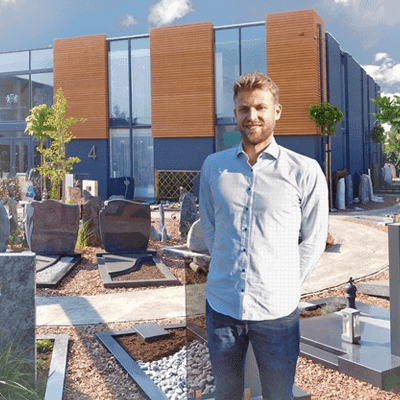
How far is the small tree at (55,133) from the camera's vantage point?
14578mm

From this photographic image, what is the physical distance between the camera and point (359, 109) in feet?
80.0

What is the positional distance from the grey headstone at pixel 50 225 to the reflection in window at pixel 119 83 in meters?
12.4

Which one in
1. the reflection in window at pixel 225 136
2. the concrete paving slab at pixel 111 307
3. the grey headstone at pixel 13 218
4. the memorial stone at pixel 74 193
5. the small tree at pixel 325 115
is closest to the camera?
the concrete paving slab at pixel 111 307

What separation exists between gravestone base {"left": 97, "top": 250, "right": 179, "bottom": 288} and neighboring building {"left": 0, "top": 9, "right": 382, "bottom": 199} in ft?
28.9

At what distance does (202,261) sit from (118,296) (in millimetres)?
3946

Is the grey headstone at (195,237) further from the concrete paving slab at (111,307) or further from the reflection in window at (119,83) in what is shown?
the reflection in window at (119,83)

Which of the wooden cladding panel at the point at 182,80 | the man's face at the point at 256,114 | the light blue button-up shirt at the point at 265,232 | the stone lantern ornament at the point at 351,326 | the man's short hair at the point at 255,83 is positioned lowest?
the stone lantern ornament at the point at 351,326

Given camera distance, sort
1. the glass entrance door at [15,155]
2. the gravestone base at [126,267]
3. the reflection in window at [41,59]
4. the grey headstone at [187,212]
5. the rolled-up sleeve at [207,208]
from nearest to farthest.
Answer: the rolled-up sleeve at [207,208], the gravestone base at [126,267], the grey headstone at [187,212], the reflection in window at [41,59], the glass entrance door at [15,155]

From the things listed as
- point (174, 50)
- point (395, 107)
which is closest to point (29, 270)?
point (395, 107)

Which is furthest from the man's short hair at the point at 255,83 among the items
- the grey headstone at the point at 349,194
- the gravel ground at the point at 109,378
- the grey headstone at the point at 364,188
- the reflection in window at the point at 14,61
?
the reflection in window at the point at 14,61

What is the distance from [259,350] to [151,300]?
4427 mm

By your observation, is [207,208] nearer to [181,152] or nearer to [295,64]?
[295,64]

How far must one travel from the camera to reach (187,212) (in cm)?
1112

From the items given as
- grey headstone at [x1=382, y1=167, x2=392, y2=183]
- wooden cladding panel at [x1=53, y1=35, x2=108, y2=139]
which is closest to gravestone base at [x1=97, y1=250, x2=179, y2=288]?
wooden cladding panel at [x1=53, y1=35, x2=108, y2=139]
